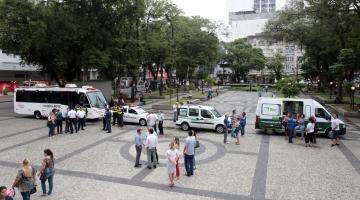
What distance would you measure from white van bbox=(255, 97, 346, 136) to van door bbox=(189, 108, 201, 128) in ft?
12.6

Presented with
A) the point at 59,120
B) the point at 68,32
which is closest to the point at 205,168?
the point at 59,120

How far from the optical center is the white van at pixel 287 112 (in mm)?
20469

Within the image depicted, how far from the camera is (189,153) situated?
472 inches

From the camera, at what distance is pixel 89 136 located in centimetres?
1962

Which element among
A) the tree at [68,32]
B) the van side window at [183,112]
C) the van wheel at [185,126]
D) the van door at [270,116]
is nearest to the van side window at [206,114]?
the van side window at [183,112]

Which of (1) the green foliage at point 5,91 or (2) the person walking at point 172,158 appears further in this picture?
(1) the green foliage at point 5,91

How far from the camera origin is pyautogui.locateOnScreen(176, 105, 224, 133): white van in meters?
21.5

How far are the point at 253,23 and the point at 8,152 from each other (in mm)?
133825

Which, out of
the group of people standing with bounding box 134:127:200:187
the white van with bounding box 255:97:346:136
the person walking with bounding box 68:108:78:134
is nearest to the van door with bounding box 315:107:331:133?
the white van with bounding box 255:97:346:136

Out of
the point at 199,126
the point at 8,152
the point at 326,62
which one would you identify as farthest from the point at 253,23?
the point at 8,152

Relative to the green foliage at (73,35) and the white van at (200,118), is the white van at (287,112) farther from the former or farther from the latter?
the green foliage at (73,35)

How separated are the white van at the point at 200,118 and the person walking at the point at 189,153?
372 inches

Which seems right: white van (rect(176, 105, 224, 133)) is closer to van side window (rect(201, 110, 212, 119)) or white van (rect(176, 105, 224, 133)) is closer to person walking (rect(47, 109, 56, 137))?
van side window (rect(201, 110, 212, 119))

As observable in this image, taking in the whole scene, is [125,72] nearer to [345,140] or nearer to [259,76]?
[345,140]
